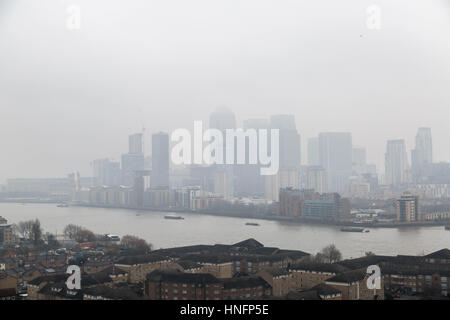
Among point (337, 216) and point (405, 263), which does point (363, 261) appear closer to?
point (405, 263)

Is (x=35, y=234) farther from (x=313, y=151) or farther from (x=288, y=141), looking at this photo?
(x=313, y=151)

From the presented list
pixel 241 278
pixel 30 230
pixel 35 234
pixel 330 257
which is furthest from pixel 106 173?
pixel 241 278

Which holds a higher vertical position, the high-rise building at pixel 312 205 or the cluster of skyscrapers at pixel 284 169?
the cluster of skyscrapers at pixel 284 169

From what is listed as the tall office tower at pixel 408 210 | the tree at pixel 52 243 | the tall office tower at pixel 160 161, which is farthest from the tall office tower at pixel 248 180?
the tree at pixel 52 243

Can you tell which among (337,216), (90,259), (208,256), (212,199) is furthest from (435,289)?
(212,199)

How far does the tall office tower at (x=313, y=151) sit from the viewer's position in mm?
21141

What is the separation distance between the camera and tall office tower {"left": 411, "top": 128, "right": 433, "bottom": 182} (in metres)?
18.7

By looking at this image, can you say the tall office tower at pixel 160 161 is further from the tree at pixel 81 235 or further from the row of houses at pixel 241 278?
the row of houses at pixel 241 278

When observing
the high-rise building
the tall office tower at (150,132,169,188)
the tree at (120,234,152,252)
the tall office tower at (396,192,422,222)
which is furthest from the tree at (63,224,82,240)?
the tall office tower at (150,132,169,188)

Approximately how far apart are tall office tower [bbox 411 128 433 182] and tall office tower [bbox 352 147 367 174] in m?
2.88

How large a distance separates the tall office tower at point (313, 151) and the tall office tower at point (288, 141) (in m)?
2.69

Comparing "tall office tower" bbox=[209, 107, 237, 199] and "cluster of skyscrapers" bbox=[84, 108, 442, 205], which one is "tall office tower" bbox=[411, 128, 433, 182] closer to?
"cluster of skyscrapers" bbox=[84, 108, 442, 205]

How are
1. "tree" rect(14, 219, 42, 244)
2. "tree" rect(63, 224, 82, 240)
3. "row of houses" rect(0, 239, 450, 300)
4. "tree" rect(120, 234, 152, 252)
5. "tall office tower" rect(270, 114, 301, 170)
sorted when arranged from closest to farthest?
"row of houses" rect(0, 239, 450, 300) < "tree" rect(120, 234, 152, 252) < "tree" rect(14, 219, 42, 244) < "tree" rect(63, 224, 82, 240) < "tall office tower" rect(270, 114, 301, 170)

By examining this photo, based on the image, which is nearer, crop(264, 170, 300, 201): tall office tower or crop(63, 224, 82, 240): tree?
crop(63, 224, 82, 240): tree
